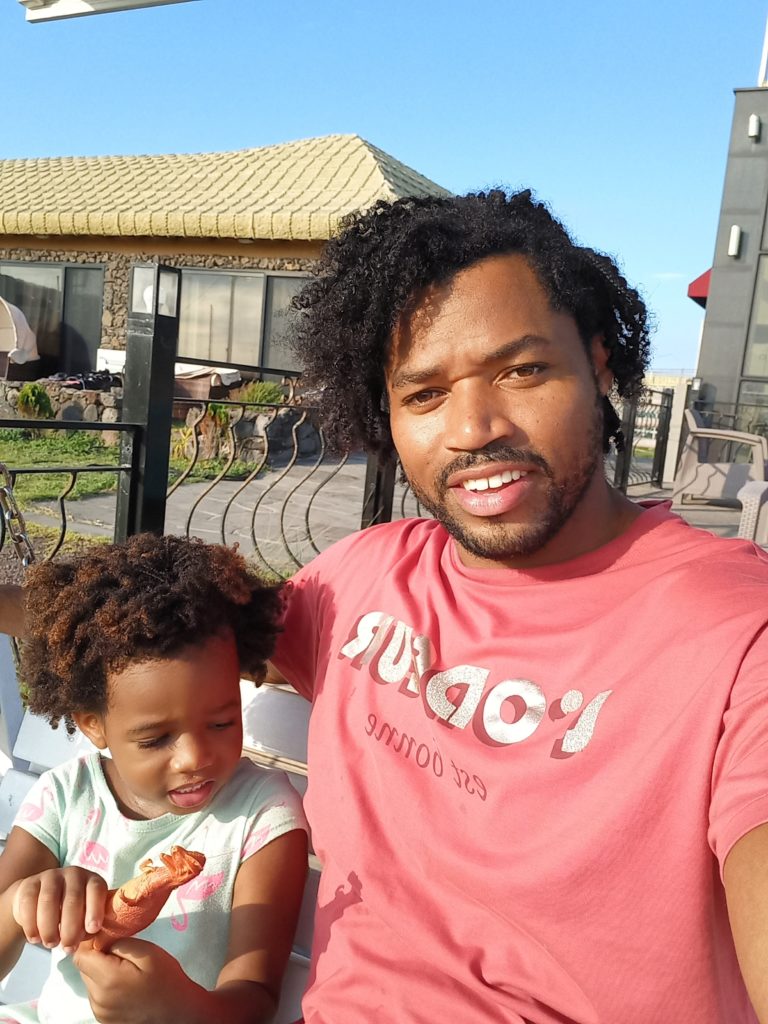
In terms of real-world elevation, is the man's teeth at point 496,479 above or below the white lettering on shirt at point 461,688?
above

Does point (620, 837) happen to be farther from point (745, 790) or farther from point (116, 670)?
point (116, 670)

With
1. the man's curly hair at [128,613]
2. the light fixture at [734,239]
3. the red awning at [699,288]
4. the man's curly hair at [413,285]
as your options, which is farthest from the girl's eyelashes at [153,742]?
the red awning at [699,288]

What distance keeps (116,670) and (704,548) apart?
0.98 meters

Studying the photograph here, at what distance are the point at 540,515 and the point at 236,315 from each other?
11.7 metres

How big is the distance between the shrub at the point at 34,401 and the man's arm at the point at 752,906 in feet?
35.4

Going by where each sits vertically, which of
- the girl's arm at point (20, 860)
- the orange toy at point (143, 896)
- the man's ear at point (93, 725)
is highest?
the man's ear at point (93, 725)

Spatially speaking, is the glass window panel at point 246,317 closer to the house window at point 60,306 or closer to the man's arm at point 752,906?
the house window at point 60,306

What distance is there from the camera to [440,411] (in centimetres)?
143

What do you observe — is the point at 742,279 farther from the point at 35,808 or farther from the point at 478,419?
the point at 35,808

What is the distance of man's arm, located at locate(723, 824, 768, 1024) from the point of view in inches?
35.8

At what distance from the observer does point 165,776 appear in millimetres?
1467

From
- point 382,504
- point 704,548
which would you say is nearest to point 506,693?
point 704,548

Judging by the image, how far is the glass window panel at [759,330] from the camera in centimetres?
1028

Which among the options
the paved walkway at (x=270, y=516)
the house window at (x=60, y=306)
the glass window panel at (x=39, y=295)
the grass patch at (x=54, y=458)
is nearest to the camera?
the paved walkway at (x=270, y=516)
